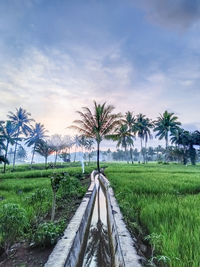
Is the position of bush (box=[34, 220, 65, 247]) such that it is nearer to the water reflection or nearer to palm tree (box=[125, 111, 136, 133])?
the water reflection

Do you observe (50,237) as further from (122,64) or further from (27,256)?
(122,64)

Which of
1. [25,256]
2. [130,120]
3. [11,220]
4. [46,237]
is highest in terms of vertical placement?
[130,120]

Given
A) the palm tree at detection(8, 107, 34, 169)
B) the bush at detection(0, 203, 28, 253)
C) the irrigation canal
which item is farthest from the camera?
the palm tree at detection(8, 107, 34, 169)

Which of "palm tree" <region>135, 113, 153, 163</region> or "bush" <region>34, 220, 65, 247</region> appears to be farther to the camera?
"palm tree" <region>135, 113, 153, 163</region>

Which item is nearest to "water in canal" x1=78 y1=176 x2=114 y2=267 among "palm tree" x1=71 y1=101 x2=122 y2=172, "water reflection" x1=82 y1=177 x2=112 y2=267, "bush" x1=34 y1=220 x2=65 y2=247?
"water reflection" x1=82 y1=177 x2=112 y2=267

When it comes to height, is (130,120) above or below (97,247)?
above

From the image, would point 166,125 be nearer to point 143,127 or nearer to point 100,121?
point 143,127

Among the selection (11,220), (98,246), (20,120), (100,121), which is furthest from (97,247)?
(20,120)

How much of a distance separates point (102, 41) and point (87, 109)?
24.2 feet

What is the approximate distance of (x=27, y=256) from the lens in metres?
1.94

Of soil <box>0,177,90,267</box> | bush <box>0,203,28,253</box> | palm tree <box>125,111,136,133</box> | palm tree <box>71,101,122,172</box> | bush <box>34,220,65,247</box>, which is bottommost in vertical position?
soil <box>0,177,90,267</box>

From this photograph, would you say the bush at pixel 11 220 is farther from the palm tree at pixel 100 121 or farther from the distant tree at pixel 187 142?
the distant tree at pixel 187 142

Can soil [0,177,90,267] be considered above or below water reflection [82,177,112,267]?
above

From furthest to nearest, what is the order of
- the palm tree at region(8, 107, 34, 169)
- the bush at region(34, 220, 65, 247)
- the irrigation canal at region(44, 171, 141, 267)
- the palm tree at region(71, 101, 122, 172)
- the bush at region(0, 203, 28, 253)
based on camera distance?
1. the palm tree at region(8, 107, 34, 169)
2. the palm tree at region(71, 101, 122, 172)
3. the bush at region(34, 220, 65, 247)
4. the bush at region(0, 203, 28, 253)
5. the irrigation canal at region(44, 171, 141, 267)
